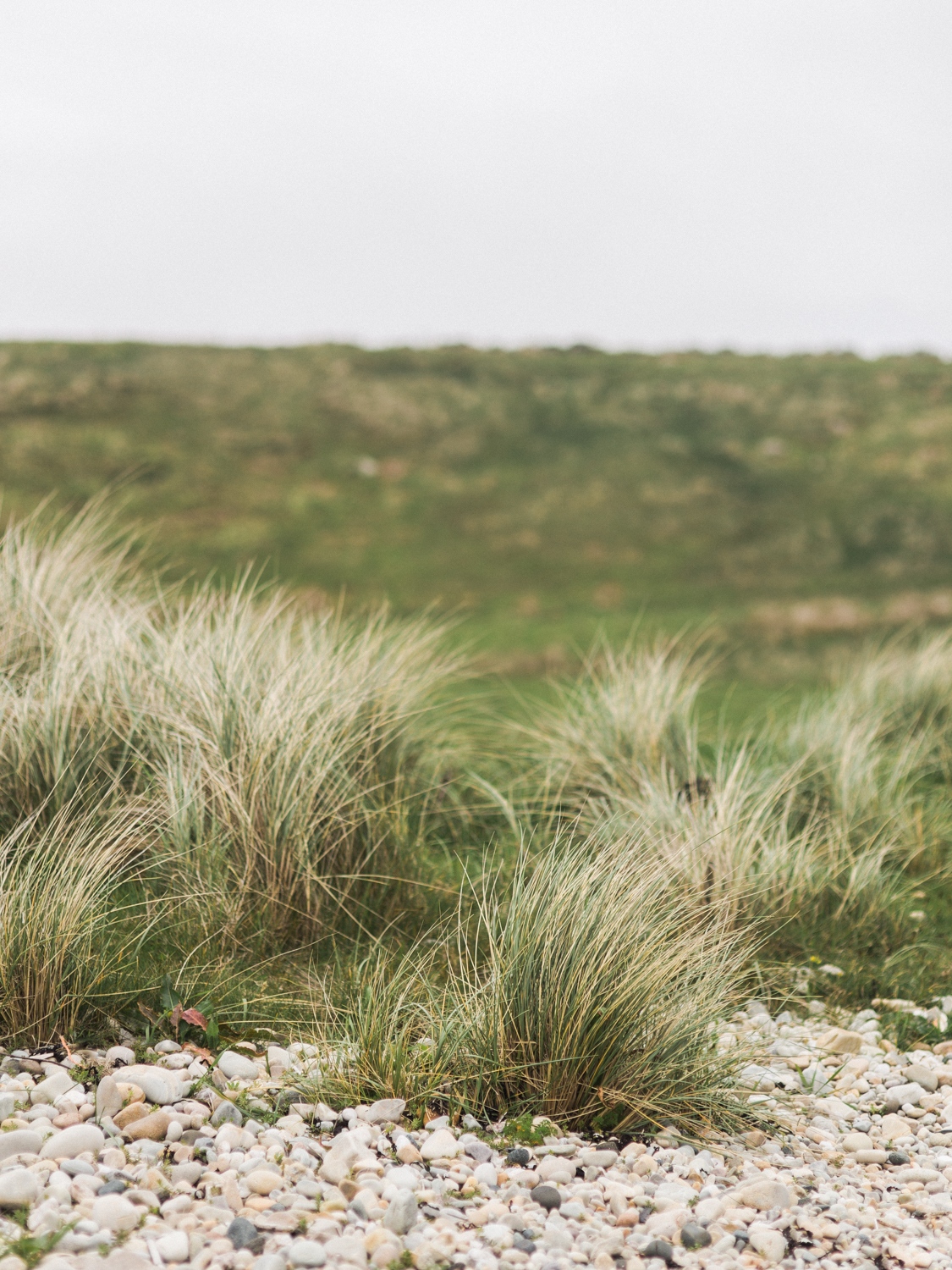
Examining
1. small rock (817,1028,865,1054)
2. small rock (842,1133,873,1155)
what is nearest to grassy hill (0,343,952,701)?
small rock (817,1028,865,1054)

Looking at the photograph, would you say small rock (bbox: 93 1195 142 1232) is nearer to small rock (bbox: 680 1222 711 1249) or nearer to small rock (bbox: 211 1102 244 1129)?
small rock (bbox: 211 1102 244 1129)

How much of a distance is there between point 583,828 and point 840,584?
13051 millimetres

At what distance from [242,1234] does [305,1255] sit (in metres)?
0.15

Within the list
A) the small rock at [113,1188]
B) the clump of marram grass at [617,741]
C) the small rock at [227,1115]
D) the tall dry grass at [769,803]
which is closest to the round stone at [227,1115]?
the small rock at [227,1115]

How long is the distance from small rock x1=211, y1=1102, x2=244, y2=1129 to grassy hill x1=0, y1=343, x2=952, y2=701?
10019 mm

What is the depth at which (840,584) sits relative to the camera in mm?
16547

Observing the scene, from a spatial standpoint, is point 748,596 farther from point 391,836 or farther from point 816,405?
point 391,836

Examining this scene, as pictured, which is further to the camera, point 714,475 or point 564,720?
point 714,475

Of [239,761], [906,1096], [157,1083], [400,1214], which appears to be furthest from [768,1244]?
[239,761]

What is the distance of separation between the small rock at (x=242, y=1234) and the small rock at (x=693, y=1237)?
92 centimetres

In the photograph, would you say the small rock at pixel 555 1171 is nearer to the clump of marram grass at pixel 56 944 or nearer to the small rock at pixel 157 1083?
the small rock at pixel 157 1083

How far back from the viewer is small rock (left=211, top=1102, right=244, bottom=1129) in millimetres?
2549

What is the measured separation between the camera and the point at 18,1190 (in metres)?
2.13

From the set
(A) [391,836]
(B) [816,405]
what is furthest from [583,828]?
(B) [816,405]
